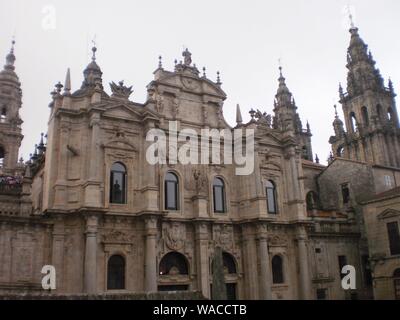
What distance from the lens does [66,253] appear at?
22391 millimetres

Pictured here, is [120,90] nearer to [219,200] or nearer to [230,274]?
[219,200]

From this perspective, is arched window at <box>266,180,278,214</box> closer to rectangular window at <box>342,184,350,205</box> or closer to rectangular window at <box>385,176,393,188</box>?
rectangular window at <box>342,184,350,205</box>

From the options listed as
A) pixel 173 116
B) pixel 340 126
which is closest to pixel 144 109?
pixel 173 116

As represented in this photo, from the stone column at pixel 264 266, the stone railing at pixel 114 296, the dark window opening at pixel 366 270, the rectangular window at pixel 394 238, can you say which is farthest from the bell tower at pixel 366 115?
the stone railing at pixel 114 296

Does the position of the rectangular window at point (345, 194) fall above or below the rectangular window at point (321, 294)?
above

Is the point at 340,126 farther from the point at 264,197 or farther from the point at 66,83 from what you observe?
the point at 66,83

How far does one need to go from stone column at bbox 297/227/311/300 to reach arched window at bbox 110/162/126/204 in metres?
12.6

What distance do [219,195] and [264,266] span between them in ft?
17.5

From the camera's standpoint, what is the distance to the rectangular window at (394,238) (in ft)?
101

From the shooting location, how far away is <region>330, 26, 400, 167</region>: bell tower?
181 feet

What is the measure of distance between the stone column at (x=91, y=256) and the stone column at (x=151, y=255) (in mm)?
2869

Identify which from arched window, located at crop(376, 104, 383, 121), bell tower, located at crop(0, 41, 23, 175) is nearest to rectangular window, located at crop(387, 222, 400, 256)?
arched window, located at crop(376, 104, 383, 121)

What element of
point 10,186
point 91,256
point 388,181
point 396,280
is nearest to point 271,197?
point 396,280

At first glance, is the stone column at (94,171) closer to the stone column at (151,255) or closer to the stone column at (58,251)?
the stone column at (58,251)
